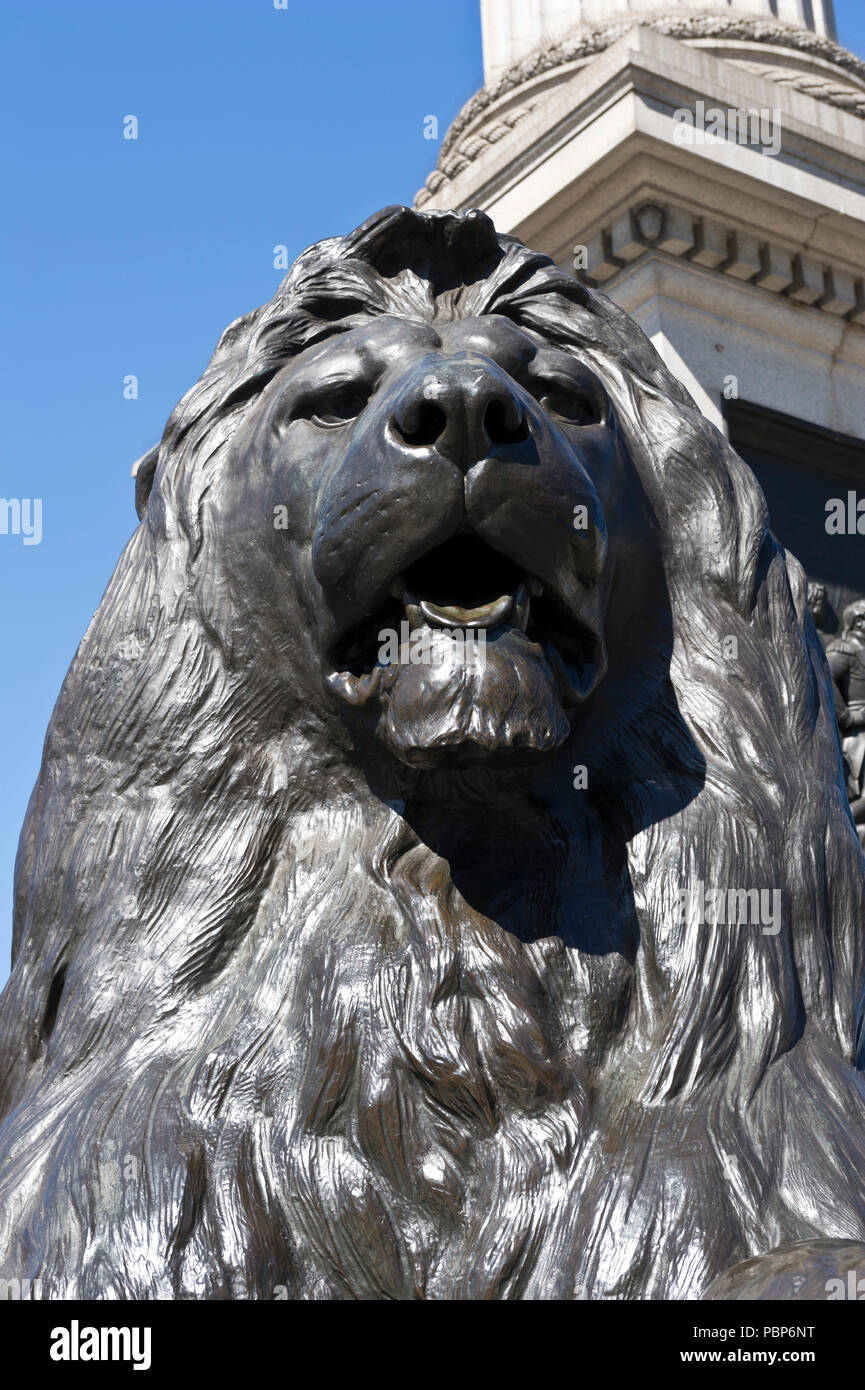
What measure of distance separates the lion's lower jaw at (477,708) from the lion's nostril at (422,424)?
238 mm

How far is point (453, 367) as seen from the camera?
217 cm

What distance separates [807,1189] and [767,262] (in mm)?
4008

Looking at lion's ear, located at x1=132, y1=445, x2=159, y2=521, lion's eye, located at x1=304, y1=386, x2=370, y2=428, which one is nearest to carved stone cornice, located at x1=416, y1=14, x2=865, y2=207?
lion's ear, located at x1=132, y1=445, x2=159, y2=521

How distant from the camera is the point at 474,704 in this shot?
2121 millimetres

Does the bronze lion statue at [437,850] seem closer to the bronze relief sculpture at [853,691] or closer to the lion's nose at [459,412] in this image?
the lion's nose at [459,412]

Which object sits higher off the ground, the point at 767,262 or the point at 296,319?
the point at 767,262

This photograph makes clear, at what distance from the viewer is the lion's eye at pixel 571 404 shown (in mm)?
2439

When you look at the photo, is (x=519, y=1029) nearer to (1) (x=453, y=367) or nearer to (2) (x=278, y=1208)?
(2) (x=278, y=1208)

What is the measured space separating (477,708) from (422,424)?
33 cm

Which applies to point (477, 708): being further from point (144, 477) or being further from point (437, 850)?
point (144, 477)

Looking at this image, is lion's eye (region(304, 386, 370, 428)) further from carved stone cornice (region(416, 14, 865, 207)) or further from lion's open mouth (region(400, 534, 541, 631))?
carved stone cornice (region(416, 14, 865, 207))
